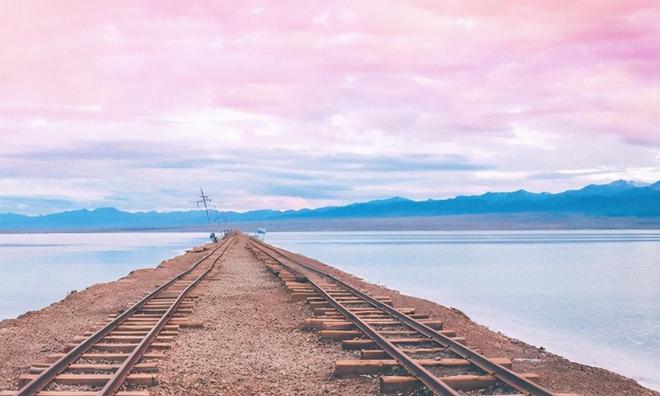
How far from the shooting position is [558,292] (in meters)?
39.5

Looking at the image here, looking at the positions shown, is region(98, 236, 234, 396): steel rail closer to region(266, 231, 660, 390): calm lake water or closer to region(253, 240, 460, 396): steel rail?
region(253, 240, 460, 396): steel rail

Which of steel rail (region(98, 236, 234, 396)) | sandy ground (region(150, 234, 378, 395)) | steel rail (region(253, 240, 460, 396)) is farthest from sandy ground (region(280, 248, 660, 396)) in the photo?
steel rail (region(98, 236, 234, 396))

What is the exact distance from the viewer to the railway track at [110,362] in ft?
28.7

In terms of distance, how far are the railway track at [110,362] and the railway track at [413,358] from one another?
2.73 meters

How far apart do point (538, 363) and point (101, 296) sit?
15576mm

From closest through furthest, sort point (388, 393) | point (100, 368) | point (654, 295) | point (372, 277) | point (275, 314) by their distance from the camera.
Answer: point (388, 393) → point (100, 368) → point (275, 314) → point (654, 295) → point (372, 277)

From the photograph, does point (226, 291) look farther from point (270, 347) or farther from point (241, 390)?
point (241, 390)

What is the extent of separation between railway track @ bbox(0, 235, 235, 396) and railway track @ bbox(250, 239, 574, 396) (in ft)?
8.97

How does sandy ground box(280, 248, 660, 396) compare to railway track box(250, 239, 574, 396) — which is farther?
sandy ground box(280, 248, 660, 396)

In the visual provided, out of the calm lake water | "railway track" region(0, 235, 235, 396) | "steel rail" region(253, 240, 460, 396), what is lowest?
the calm lake water

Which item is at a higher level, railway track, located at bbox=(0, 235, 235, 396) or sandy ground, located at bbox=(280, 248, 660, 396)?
railway track, located at bbox=(0, 235, 235, 396)

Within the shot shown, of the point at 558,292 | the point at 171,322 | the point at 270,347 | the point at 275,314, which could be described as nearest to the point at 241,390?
the point at 270,347

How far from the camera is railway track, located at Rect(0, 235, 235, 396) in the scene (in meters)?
8.75

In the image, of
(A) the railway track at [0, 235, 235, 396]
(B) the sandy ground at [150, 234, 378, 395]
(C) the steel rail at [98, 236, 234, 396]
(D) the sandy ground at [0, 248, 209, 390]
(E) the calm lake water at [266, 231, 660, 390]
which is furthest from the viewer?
(E) the calm lake water at [266, 231, 660, 390]
